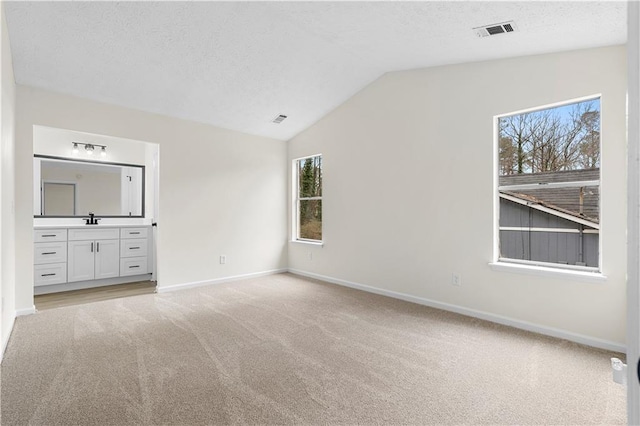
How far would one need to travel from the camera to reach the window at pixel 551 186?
114 inches

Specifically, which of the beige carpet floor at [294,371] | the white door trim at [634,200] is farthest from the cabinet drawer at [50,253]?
the white door trim at [634,200]

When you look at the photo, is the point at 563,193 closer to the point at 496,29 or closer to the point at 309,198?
the point at 496,29

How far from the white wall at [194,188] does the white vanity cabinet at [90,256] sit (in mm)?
1106

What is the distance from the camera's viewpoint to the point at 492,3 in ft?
7.83

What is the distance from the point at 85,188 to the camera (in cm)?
517

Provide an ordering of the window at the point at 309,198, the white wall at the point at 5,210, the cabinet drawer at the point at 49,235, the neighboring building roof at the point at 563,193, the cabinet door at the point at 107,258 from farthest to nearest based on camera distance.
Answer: the window at the point at 309,198, the cabinet door at the point at 107,258, the cabinet drawer at the point at 49,235, the neighboring building roof at the point at 563,193, the white wall at the point at 5,210

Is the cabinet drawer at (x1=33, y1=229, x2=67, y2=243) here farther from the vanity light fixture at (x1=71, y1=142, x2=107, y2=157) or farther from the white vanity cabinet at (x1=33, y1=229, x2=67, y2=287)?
the vanity light fixture at (x1=71, y1=142, x2=107, y2=157)

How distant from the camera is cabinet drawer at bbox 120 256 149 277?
17.0 feet

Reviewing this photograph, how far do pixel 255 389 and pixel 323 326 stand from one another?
119 cm

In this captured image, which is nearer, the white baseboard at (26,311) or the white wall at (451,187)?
the white wall at (451,187)

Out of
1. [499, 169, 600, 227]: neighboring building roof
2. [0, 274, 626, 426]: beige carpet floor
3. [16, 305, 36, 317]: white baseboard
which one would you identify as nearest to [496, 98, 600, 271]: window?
[499, 169, 600, 227]: neighboring building roof

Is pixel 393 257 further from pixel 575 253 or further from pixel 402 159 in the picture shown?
pixel 575 253

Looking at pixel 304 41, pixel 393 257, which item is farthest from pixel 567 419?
pixel 304 41

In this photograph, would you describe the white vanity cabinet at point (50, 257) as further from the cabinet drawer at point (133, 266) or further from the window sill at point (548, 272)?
the window sill at point (548, 272)
